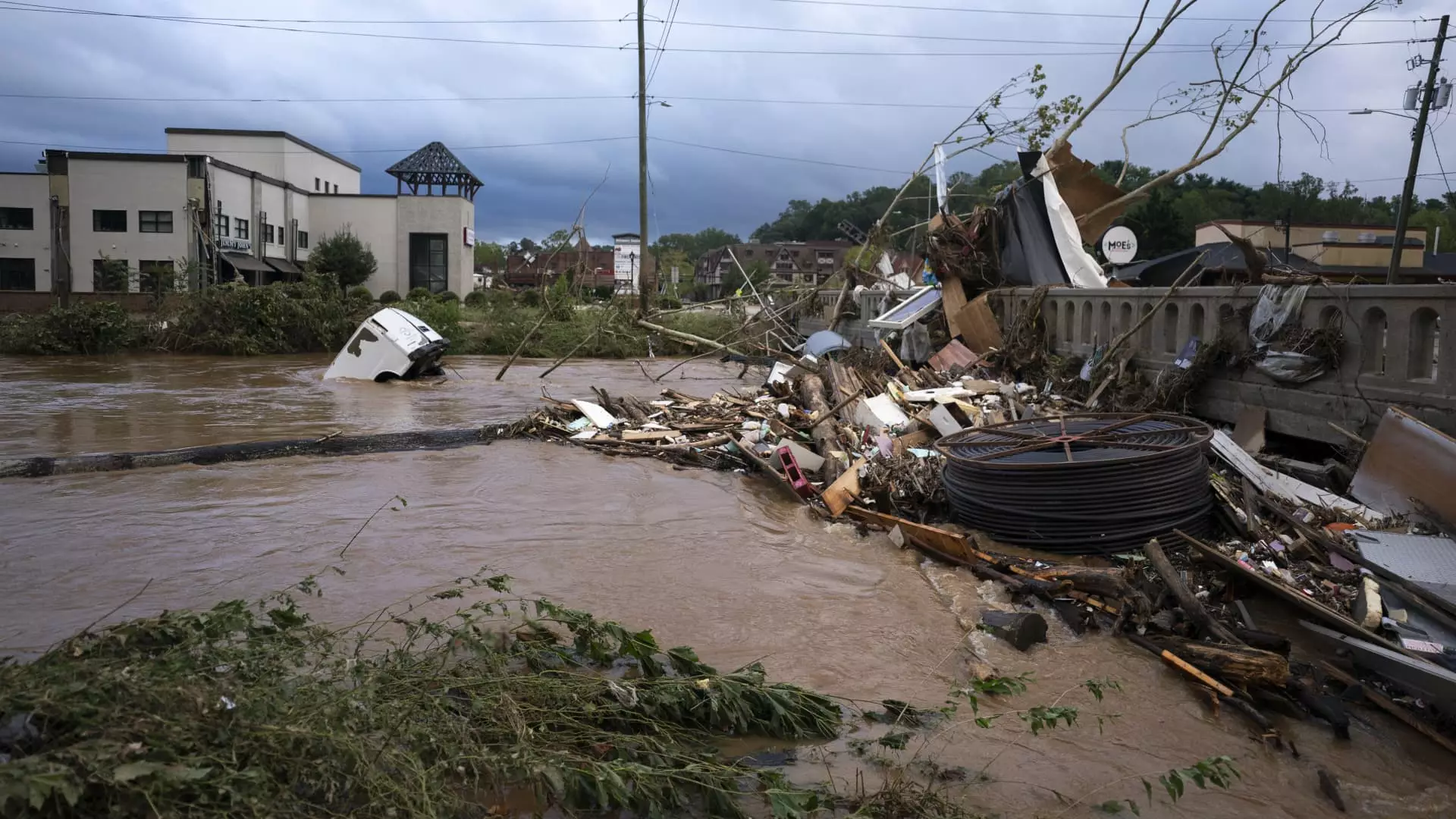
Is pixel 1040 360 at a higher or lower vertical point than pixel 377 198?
lower

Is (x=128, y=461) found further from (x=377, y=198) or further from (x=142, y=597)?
(x=377, y=198)

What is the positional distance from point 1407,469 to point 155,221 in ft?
155

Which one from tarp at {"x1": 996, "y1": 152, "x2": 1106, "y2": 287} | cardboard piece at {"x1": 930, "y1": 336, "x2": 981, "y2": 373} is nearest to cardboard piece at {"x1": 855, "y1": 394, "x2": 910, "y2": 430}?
cardboard piece at {"x1": 930, "y1": 336, "x2": 981, "y2": 373}

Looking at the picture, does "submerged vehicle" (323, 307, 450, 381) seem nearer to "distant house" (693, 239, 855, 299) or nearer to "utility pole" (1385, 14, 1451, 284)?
"utility pole" (1385, 14, 1451, 284)

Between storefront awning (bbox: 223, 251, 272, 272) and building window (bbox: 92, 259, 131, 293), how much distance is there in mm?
4316

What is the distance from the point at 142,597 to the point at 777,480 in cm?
555

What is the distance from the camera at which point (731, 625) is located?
5.97 m

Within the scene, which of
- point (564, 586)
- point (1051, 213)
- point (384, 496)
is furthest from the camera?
point (1051, 213)

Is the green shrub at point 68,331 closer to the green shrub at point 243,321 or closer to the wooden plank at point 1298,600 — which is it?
the green shrub at point 243,321

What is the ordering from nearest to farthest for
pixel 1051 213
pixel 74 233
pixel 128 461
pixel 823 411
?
1. pixel 128 461
2. pixel 823 411
3. pixel 1051 213
4. pixel 74 233

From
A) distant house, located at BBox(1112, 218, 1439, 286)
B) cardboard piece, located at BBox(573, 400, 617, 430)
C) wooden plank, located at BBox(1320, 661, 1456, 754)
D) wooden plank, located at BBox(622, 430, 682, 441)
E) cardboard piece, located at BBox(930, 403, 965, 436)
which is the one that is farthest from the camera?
distant house, located at BBox(1112, 218, 1439, 286)

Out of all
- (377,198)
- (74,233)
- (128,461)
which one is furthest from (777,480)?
(377,198)

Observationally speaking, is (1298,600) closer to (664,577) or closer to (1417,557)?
(1417,557)

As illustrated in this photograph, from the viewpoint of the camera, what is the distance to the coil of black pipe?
6988mm
